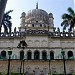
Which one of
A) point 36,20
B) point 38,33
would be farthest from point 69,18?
point 36,20

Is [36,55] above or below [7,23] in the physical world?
below

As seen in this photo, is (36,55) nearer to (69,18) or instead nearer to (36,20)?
(69,18)

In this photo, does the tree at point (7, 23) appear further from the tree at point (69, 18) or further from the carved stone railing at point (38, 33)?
the tree at point (69, 18)

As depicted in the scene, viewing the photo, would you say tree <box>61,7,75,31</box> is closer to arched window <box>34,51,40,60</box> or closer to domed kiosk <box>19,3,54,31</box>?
arched window <box>34,51,40,60</box>

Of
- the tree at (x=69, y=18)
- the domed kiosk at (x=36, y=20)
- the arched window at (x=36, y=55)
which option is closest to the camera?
the tree at (x=69, y=18)

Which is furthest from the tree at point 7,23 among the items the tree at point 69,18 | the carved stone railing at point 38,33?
the tree at point 69,18

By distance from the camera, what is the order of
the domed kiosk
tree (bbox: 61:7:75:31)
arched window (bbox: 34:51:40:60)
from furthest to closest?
the domed kiosk < arched window (bbox: 34:51:40:60) < tree (bbox: 61:7:75:31)

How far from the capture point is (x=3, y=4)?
7.54ft

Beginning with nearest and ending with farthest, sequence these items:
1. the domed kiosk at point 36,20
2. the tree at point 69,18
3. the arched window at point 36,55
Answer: the tree at point 69,18, the arched window at point 36,55, the domed kiosk at point 36,20

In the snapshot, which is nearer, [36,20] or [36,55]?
[36,55]

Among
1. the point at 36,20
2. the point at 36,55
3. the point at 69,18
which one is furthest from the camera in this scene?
the point at 36,20

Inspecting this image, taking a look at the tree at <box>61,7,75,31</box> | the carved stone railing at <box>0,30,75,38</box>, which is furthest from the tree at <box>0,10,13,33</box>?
the tree at <box>61,7,75,31</box>

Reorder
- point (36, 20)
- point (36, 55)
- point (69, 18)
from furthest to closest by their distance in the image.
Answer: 1. point (36, 20)
2. point (36, 55)
3. point (69, 18)

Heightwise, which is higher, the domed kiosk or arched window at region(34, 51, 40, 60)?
the domed kiosk
